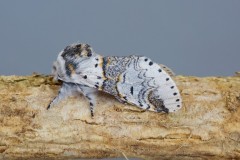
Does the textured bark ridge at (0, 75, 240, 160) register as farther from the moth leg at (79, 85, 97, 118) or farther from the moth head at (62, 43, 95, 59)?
the moth head at (62, 43, 95, 59)

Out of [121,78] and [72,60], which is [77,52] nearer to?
[72,60]

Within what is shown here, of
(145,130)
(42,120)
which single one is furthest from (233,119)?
(42,120)

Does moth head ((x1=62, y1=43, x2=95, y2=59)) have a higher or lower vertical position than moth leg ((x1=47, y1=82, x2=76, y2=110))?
higher

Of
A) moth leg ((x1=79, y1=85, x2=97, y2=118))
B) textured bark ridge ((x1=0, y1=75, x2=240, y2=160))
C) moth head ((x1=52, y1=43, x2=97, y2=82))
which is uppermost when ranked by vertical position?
moth head ((x1=52, y1=43, x2=97, y2=82))

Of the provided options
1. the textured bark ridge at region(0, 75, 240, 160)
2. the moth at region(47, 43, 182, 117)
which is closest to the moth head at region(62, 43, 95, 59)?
the moth at region(47, 43, 182, 117)

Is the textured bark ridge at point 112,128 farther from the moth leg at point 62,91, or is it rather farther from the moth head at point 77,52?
the moth head at point 77,52

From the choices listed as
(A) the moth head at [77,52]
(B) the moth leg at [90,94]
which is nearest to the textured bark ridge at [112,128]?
(B) the moth leg at [90,94]

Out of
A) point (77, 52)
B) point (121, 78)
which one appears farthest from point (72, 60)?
point (121, 78)
